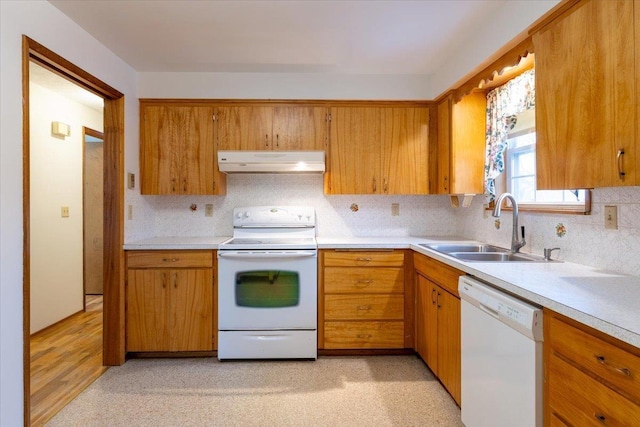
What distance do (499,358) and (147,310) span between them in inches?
96.0

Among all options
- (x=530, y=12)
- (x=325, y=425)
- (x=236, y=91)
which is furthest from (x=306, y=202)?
(x=530, y=12)

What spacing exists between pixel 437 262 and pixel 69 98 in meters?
3.94

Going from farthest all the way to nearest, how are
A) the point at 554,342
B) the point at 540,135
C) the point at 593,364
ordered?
the point at 540,135 → the point at 554,342 → the point at 593,364

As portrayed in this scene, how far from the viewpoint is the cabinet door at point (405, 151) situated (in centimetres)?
302

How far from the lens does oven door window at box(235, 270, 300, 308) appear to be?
265 cm

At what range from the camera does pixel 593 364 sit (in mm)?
1033

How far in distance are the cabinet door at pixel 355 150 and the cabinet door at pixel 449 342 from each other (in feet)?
3.86

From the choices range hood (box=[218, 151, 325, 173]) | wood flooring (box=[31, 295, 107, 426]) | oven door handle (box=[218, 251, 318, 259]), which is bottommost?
wood flooring (box=[31, 295, 107, 426])

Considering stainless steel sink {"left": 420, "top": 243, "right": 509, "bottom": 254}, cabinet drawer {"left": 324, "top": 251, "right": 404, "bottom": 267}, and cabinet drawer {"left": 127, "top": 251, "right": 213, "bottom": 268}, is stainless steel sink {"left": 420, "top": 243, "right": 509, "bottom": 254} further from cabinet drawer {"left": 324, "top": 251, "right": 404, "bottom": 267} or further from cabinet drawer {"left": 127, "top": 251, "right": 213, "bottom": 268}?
cabinet drawer {"left": 127, "top": 251, "right": 213, "bottom": 268}

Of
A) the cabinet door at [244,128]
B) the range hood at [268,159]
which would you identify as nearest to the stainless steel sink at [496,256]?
the range hood at [268,159]

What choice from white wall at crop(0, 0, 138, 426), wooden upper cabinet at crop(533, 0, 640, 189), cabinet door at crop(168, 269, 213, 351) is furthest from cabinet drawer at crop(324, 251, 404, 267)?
white wall at crop(0, 0, 138, 426)

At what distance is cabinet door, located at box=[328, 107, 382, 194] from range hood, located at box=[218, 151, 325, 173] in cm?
19

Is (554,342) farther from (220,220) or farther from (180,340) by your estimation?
(220,220)

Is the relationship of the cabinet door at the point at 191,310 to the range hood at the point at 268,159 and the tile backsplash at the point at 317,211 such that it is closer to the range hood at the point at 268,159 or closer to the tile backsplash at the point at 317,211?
the tile backsplash at the point at 317,211
